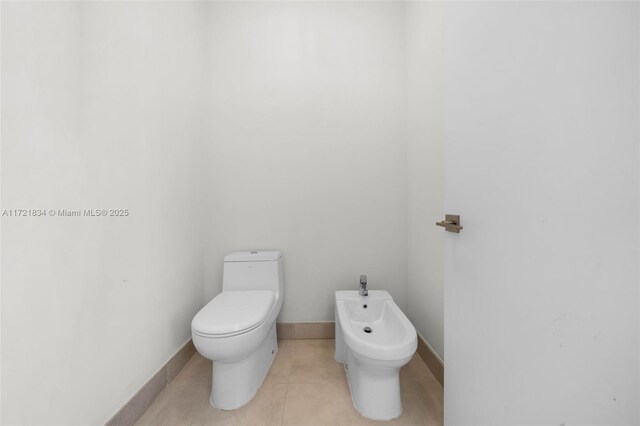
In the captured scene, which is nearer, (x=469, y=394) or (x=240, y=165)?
(x=469, y=394)

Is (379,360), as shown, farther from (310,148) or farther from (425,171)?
(310,148)

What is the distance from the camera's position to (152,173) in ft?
4.07

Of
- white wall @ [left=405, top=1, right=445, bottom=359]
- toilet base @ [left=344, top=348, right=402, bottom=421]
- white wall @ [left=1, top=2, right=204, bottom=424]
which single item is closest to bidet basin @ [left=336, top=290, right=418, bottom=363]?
toilet base @ [left=344, top=348, right=402, bottom=421]

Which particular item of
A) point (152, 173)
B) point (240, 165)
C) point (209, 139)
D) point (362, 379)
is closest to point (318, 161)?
point (240, 165)

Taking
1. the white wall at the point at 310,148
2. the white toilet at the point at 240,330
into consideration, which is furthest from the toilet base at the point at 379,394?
the white wall at the point at 310,148

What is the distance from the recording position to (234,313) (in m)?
1.16

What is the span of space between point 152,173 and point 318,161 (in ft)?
3.29

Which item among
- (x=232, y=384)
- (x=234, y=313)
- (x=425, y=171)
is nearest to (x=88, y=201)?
(x=234, y=313)

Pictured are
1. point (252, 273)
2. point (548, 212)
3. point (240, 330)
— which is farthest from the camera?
point (252, 273)

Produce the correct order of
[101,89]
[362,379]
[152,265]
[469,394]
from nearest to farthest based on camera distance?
[469,394]
[101,89]
[362,379]
[152,265]

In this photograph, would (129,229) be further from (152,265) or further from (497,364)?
(497,364)

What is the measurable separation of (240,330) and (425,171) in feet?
4.33

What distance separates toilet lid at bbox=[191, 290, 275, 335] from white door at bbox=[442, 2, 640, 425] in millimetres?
862

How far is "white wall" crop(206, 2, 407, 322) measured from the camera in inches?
67.3
